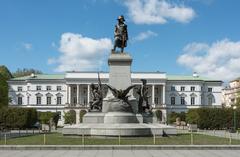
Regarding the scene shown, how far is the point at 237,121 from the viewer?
7188 cm

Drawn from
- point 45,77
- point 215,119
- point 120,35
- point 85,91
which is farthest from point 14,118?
point 45,77

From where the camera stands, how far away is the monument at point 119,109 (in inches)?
1243

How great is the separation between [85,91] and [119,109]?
4578 inches

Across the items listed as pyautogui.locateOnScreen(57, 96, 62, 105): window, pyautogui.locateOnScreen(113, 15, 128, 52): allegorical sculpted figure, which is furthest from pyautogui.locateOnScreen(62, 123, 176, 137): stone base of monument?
pyautogui.locateOnScreen(57, 96, 62, 105): window

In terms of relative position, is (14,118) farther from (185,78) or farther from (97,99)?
(185,78)

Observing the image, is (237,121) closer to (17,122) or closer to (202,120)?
(202,120)

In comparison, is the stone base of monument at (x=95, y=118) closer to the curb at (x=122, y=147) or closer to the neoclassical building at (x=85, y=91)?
the curb at (x=122, y=147)

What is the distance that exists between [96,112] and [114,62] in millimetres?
4561

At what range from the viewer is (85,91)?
151m

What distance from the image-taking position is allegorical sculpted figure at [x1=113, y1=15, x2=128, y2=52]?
39.9 metres
